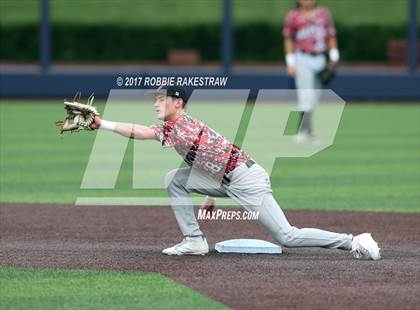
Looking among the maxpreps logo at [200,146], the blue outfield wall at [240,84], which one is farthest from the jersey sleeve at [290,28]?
the blue outfield wall at [240,84]

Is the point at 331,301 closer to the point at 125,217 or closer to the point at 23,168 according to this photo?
the point at 125,217

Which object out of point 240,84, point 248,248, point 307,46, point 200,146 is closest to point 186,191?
point 200,146

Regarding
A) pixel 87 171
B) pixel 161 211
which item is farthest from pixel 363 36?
pixel 161 211

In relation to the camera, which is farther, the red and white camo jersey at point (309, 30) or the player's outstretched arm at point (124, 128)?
the red and white camo jersey at point (309, 30)

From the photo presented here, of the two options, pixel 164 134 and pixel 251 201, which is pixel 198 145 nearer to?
pixel 164 134

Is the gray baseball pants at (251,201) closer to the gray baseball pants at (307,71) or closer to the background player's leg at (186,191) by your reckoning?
the background player's leg at (186,191)

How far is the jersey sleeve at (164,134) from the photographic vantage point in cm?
1000

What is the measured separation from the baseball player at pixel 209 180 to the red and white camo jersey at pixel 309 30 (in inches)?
429

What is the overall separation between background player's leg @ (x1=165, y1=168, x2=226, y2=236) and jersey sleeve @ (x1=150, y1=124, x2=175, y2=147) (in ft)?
1.49

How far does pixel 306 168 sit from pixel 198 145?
8.09 meters

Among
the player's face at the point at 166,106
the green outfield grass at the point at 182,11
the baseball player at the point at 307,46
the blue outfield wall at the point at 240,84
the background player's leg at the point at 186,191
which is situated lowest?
the blue outfield wall at the point at 240,84

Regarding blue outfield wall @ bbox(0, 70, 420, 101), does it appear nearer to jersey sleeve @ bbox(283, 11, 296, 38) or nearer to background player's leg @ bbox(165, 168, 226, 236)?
jersey sleeve @ bbox(283, 11, 296, 38)

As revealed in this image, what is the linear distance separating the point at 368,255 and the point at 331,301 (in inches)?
70.2

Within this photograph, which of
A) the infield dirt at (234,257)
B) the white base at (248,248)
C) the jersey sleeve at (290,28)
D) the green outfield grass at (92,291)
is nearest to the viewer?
the green outfield grass at (92,291)
